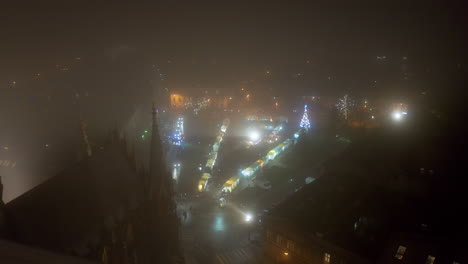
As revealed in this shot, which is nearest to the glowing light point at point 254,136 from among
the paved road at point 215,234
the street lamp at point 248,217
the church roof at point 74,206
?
the paved road at point 215,234

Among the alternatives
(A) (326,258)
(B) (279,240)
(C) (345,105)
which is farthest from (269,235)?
(C) (345,105)

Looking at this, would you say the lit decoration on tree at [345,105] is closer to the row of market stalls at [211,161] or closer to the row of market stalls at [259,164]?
→ the row of market stalls at [259,164]

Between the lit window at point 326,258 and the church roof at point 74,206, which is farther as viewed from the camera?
the lit window at point 326,258

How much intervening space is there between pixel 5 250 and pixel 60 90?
6005 centimetres

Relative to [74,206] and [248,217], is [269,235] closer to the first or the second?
[248,217]

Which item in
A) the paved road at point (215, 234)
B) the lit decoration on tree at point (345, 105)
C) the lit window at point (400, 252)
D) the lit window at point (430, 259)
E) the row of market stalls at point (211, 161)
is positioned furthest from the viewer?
the lit decoration on tree at point (345, 105)

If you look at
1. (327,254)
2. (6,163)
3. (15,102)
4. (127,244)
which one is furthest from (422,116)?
(15,102)

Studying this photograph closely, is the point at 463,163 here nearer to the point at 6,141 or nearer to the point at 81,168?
the point at 81,168

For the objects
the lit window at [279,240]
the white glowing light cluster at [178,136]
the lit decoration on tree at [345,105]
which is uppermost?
the lit decoration on tree at [345,105]

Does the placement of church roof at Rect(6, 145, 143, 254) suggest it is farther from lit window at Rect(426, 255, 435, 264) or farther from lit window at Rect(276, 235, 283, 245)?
lit window at Rect(426, 255, 435, 264)

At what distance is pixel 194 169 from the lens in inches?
2219

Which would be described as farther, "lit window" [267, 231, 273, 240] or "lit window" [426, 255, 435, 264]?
"lit window" [267, 231, 273, 240]

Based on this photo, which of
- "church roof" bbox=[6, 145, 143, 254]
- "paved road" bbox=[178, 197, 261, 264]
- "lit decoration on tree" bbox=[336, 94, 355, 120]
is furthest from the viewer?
"lit decoration on tree" bbox=[336, 94, 355, 120]

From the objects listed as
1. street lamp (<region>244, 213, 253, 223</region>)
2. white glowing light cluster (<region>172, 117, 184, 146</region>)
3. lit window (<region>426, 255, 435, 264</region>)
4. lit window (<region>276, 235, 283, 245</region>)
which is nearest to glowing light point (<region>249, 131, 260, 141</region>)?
white glowing light cluster (<region>172, 117, 184, 146</region>)
